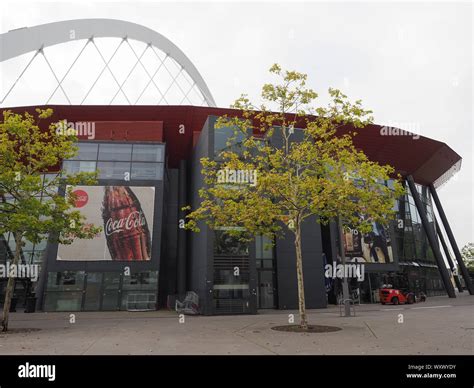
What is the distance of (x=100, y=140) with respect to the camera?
3238 cm

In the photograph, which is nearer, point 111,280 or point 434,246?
point 111,280

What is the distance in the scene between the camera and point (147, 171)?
104ft

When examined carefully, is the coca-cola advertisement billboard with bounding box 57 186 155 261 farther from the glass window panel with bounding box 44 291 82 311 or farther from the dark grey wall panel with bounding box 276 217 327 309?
the dark grey wall panel with bounding box 276 217 327 309

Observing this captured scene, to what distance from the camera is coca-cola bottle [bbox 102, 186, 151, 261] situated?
96.1ft

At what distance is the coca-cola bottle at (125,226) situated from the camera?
1153 inches

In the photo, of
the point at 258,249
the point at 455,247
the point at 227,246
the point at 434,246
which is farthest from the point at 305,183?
the point at 455,247

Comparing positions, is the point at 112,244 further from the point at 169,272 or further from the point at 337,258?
the point at 337,258

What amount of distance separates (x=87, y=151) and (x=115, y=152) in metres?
2.21

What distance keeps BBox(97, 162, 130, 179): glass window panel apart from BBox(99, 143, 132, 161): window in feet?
1.57

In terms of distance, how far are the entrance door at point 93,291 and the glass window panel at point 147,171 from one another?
26.4 feet

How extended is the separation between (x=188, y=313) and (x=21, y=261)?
1771 centimetres

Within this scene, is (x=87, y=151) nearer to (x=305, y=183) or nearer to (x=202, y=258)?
(x=202, y=258)
